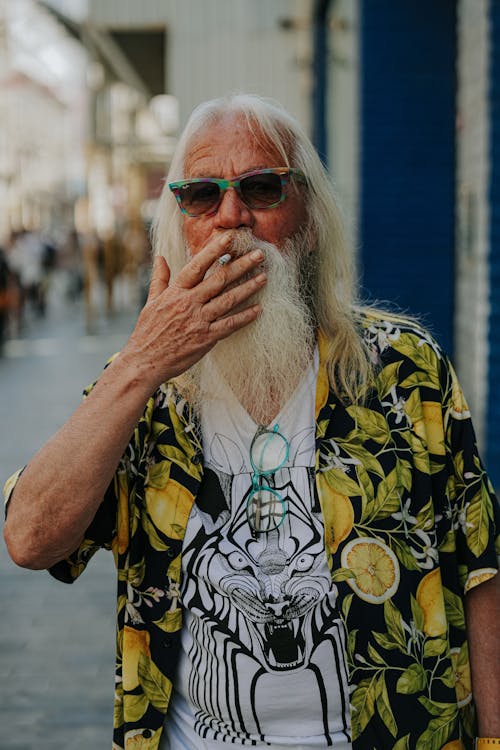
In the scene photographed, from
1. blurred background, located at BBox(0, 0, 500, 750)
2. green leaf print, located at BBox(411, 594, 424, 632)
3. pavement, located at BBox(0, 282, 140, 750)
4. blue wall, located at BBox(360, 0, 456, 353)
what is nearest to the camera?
green leaf print, located at BBox(411, 594, 424, 632)

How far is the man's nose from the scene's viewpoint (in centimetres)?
192

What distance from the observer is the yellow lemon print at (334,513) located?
1806mm

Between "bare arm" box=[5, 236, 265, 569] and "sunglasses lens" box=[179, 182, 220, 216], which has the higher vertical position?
"sunglasses lens" box=[179, 182, 220, 216]

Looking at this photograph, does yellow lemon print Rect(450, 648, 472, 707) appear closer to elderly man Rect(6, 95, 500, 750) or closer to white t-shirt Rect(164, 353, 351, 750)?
elderly man Rect(6, 95, 500, 750)

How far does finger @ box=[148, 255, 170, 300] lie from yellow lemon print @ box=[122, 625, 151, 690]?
616mm

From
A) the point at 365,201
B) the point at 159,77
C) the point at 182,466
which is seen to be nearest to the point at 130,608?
the point at 182,466

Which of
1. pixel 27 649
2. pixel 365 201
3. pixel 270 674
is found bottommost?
pixel 27 649

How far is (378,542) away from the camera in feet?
5.96

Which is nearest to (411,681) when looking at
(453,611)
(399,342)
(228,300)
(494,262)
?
Result: (453,611)

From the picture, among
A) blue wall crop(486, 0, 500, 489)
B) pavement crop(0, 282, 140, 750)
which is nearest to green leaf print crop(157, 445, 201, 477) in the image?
pavement crop(0, 282, 140, 750)

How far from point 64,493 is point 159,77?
2455 cm

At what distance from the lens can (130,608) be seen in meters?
1.91

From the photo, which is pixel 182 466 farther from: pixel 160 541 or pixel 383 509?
pixel 383 509

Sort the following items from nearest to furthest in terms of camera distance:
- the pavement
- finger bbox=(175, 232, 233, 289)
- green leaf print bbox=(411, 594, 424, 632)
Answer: finger bbox=(175, 232, 233, 289) < green leaf print bbox=(411, 594, 424, 632) < the pavement
